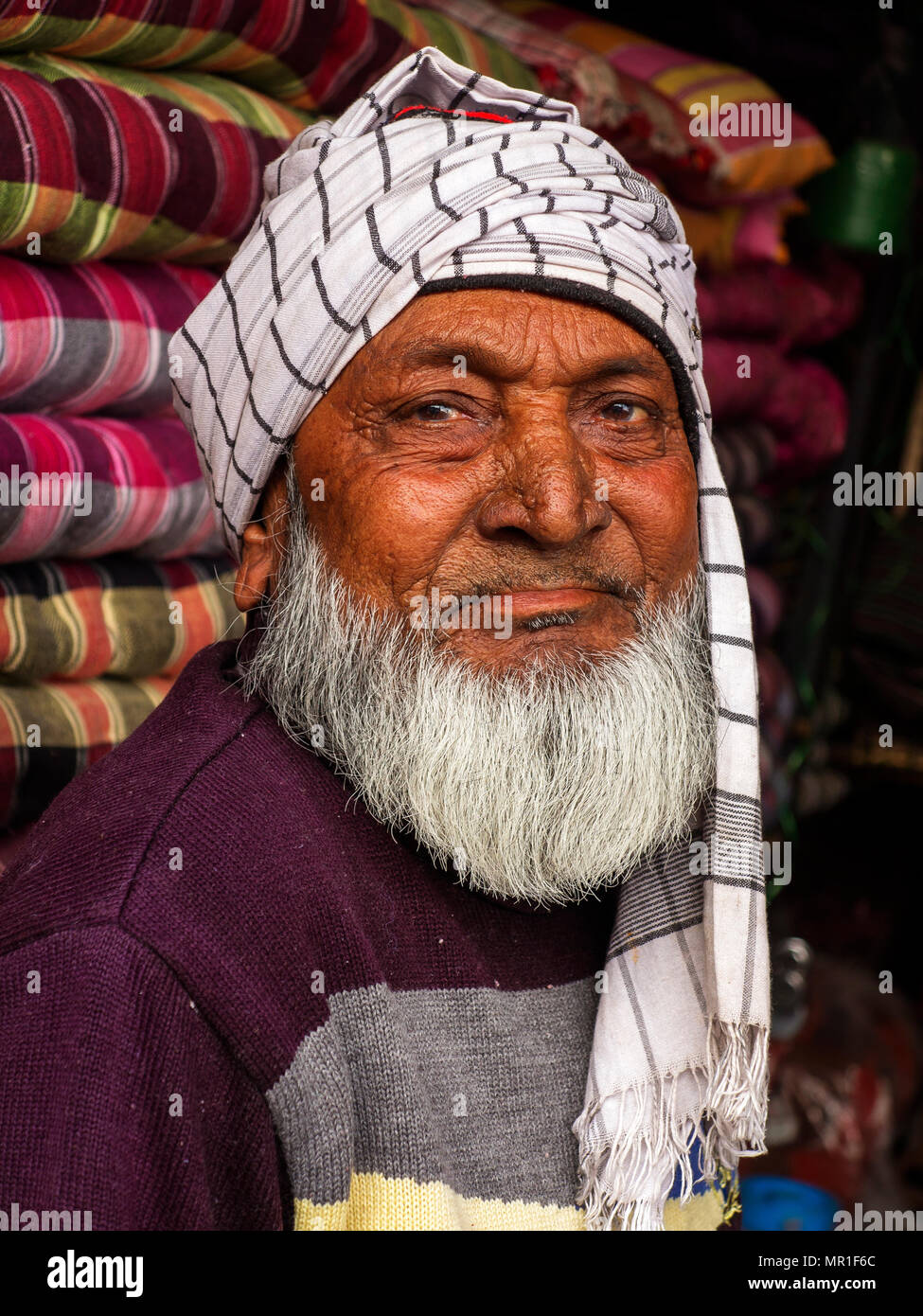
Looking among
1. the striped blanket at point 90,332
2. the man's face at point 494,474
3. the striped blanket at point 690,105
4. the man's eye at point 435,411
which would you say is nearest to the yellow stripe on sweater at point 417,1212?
the man's face at point 494,474

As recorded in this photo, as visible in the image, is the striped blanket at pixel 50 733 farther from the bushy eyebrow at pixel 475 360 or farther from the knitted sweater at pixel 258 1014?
the bushy eyebrow at pixel 475 360

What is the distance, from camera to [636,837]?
1665 millimetres

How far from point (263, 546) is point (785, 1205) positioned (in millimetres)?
2347

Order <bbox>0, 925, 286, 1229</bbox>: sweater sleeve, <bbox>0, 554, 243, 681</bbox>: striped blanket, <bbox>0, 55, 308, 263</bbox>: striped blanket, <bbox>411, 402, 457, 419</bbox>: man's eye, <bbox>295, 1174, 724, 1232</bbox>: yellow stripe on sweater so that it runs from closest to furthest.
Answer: <bbox>0, 925, 286, 1229</bbox>: sweater sleeve → <bbox>295, 1174, 724, 1232</bbox>: yellow stripe on sweater → <bbox>411, 402, 457, 419</bbox>: man's eye → <bbox>0, 55, 308, 263</bbox>: striped blanket → <bbox>0, 554, 243, 681</bbox>: striped blanket

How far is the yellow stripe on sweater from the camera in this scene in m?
1.34

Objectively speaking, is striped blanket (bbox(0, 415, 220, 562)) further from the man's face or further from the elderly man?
the man's face

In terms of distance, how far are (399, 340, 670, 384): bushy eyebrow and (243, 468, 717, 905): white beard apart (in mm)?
265

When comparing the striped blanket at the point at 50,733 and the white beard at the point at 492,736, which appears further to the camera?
the striped blanket at the point at 50,733

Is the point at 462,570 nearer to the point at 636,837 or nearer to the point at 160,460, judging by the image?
the point at 636,837

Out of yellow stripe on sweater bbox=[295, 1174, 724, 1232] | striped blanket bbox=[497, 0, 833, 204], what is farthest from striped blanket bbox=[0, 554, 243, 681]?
striped blanket bbox=[497, 0, 833, 204]

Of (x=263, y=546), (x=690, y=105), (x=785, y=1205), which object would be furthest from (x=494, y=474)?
(x=785, y=1205)

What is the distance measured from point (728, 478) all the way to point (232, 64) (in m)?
1.75

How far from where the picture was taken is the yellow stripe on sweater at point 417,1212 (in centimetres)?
134
